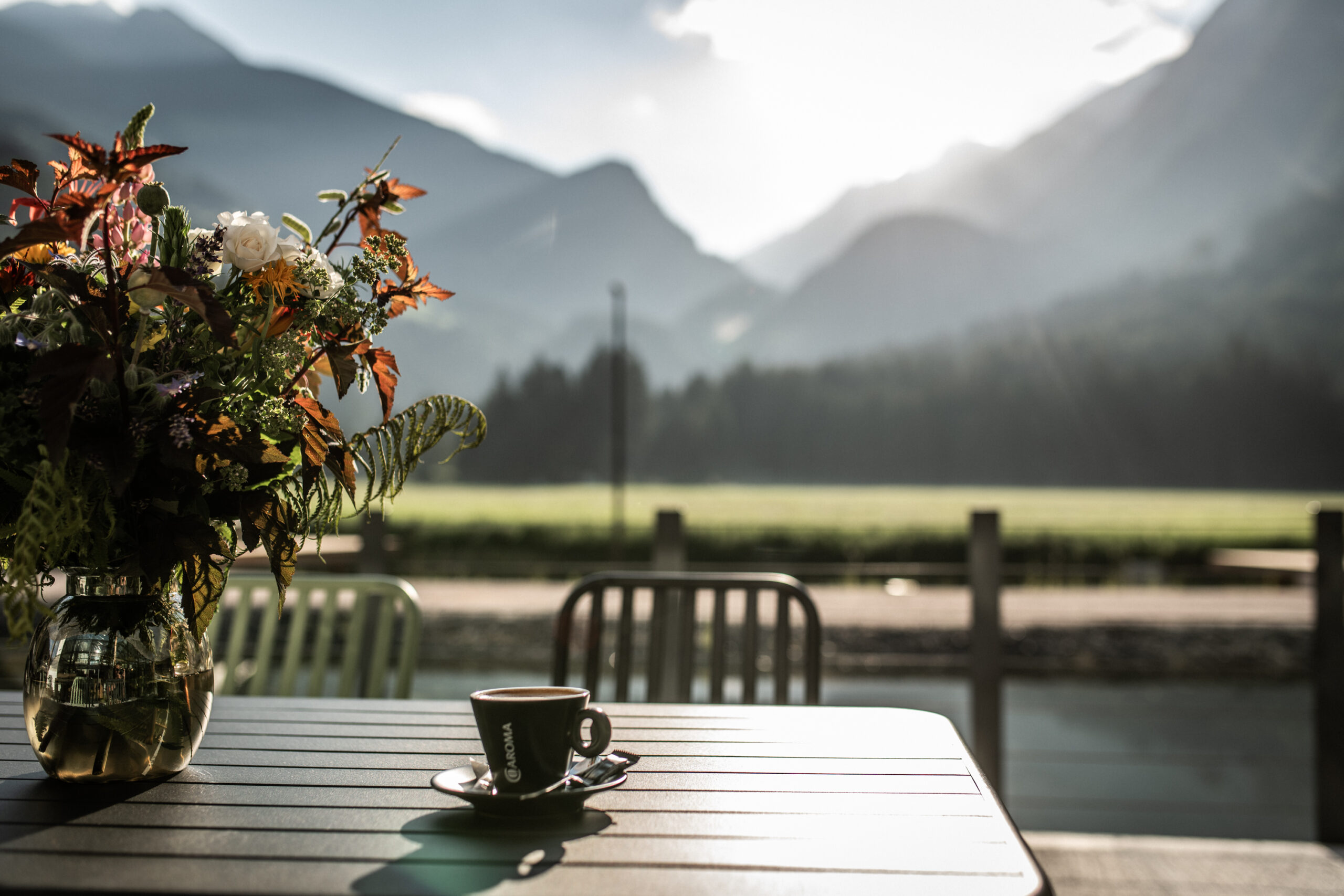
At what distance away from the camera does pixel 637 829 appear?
0.70 m

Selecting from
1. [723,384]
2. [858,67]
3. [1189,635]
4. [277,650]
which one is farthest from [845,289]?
[277,650]

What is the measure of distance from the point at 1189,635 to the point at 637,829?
34.7ft

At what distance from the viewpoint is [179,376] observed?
0.77m

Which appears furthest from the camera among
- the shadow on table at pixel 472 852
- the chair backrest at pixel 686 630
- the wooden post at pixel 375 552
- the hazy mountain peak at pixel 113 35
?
the hazy mountain peak at pixel 113 35

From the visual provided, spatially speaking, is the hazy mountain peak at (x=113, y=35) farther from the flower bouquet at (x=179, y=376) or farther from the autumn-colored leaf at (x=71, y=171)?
the flower bouquet at (x=179, y=376)

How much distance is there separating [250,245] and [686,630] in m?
0.96

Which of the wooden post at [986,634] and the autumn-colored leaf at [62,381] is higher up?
the autumn-colored leaf at [62,381]

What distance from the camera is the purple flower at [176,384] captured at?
2.39ft

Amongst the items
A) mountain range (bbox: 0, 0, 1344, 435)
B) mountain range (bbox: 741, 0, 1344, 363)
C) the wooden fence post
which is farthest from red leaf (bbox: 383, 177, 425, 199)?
mountain range (bbox: 741, 0, 1344, 363)

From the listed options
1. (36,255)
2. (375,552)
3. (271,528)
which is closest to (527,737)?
(271,528)

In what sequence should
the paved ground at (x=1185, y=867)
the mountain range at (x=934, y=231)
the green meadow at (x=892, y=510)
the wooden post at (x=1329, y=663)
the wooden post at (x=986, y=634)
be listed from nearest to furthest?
the paved ground at (x=1185, y=867) → the wooden post at (x=1329, y=663) → the wooden post at (x=986, y=634) → the green meadow at (x=892, y=510) → the mountain range at (x=934, y=231)

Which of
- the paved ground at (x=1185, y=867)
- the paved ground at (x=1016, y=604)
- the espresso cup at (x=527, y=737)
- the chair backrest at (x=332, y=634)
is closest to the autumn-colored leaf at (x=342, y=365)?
the espresso cup at (x=527, y=737)

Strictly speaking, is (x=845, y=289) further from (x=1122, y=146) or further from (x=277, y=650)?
(x=277, y=650)

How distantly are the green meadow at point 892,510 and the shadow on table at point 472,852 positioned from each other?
0.32 m
